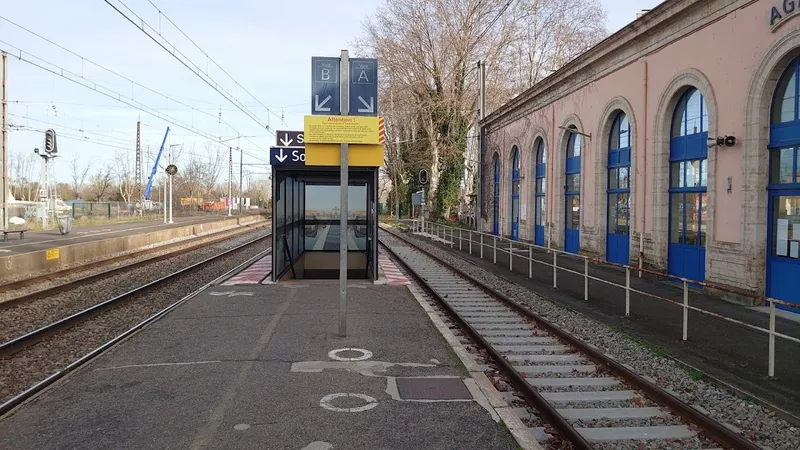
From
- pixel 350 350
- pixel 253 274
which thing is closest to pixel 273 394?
pixel 350 350

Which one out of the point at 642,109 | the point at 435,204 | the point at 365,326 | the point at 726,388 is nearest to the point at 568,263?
the point at 642,109

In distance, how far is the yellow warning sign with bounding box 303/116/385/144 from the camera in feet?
28.1

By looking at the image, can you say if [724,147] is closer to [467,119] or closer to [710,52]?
[710,52]

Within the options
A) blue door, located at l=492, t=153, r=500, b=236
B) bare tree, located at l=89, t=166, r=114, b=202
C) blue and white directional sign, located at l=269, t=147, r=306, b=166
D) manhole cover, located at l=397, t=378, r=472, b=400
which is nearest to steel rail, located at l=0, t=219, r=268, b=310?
blue and white directional sign, located at l=269, t=147, r=306, b=166

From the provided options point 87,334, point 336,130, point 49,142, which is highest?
point 49,142

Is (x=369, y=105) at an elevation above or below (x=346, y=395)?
above

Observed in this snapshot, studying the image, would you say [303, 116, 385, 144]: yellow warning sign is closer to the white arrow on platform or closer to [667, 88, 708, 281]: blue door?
the white arrow on platform

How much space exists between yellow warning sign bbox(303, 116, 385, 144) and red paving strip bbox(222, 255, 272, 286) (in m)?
6.64

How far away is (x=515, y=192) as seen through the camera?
31859mm

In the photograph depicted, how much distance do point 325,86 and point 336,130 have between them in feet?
2.18

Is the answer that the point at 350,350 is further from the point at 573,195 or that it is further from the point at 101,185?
the point at 101,185

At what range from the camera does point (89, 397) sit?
589 cm

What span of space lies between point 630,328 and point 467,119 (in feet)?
111

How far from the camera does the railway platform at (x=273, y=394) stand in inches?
191
